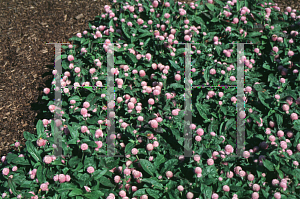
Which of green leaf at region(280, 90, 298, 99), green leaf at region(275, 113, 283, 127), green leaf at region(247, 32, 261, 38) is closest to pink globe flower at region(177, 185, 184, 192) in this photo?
green leaf at region(275, 113, 283, 127)

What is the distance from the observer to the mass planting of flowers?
7.80 ft

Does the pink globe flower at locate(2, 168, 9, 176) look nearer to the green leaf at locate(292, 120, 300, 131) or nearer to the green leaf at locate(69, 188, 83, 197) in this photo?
the green leaf at locate(69, 188, 83, 197)

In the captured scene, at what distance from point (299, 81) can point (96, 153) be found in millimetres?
2501

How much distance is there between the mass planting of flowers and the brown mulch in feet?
1.35

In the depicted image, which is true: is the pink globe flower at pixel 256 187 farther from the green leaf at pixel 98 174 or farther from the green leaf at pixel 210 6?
the green leaf at pixel 210 6

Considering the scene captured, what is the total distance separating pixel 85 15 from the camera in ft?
15.3

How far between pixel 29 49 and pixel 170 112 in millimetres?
2682

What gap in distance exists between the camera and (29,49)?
13.7ft

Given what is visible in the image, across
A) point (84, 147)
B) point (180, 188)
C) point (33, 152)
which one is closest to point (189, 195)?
point (180, 188)

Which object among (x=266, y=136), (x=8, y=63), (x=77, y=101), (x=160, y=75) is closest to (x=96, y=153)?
(x=77, y=101)

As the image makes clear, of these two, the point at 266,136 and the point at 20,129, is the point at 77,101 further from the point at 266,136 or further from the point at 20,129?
the point at 266,136

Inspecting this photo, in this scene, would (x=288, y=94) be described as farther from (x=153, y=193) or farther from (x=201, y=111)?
(x=153, y=193)

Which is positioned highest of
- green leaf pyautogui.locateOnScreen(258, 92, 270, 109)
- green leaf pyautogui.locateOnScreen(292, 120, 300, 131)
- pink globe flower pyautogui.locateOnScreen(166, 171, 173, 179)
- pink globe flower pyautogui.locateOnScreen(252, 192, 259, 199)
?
green leaf pyautogui.locateOnScreen(258, 92, 270, 109)

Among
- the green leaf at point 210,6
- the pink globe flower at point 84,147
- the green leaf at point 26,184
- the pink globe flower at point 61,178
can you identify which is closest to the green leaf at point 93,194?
the pink globe flower at point 61,178
